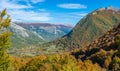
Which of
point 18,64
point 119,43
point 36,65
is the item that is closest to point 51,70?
point 36,65

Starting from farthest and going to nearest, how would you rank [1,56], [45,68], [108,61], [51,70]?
[108,61] < [45,68] < [51,70] < [1,56]

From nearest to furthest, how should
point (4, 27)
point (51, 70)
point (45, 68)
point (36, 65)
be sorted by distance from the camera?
point (4, 27) → point (51, 70) → point (45, 68) → point (36, 65)

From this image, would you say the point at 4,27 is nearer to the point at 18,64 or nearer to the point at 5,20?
the point at 5,20

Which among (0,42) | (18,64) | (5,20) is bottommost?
(18,64)

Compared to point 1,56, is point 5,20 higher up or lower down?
higher up

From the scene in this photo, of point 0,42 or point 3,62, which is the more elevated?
point 0,42

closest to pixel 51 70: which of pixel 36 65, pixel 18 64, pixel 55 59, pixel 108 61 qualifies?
pixel 55 59

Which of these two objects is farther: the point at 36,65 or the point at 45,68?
the point at 36,65

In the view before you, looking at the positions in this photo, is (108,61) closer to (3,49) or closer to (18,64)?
(18,64)

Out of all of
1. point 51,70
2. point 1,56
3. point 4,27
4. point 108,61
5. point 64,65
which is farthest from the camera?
point 108,61
